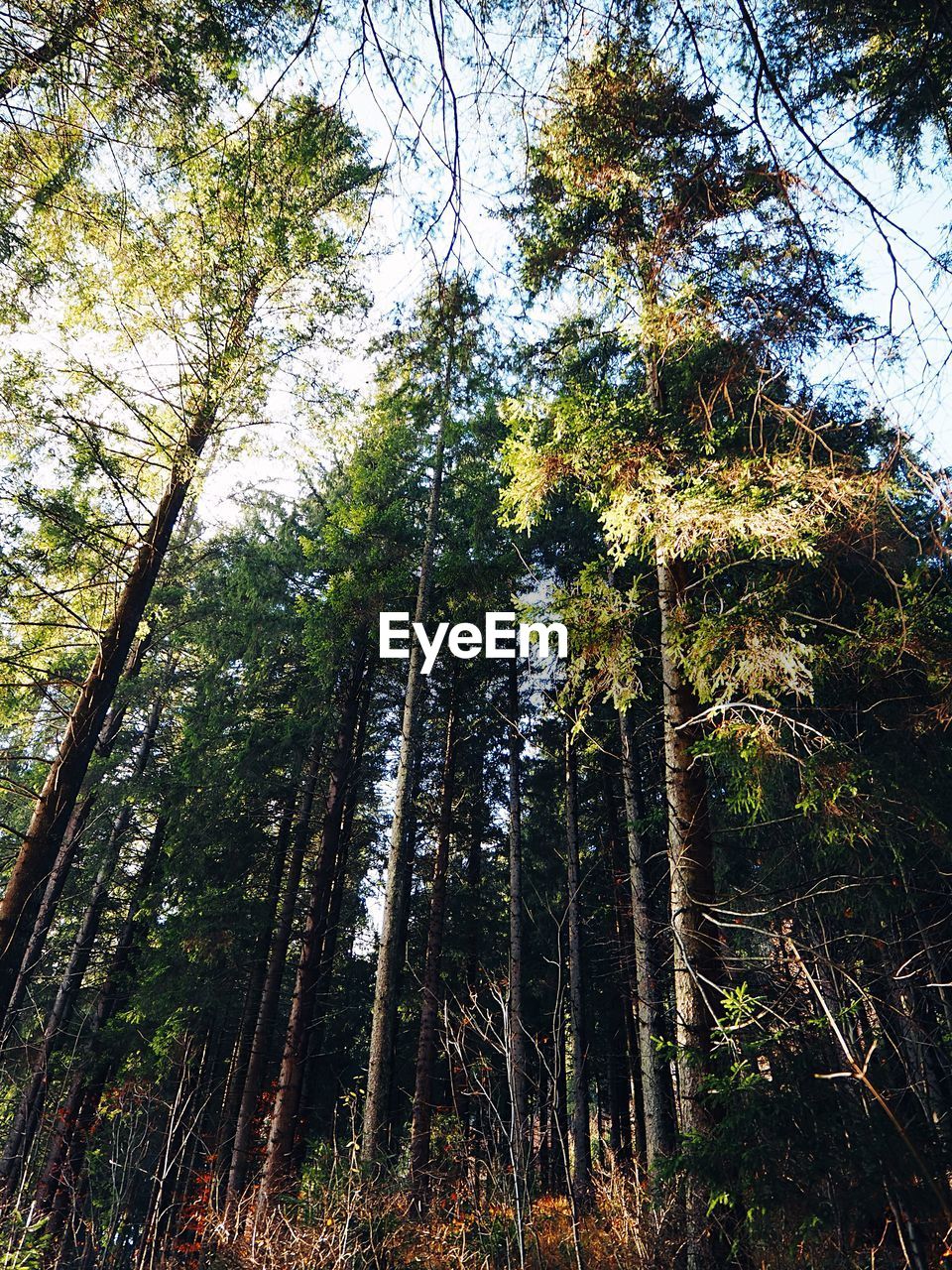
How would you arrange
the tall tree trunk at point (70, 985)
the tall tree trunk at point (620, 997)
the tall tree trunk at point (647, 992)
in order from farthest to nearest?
1. the tall tree trunk at point (620, 997)
2. the tall tree trunk at point (70, 985)
3. the tall tree trunk at point (647, 992)

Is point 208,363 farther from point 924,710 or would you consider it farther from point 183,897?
point 183,897

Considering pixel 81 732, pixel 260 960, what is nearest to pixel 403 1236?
pixel 81 732

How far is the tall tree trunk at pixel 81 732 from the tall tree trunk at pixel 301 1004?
191 inches

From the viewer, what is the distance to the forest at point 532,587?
3061 mm

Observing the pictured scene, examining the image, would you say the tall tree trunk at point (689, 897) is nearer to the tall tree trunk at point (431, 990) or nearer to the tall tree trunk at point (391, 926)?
the tall tree trunk at point (391, 926)

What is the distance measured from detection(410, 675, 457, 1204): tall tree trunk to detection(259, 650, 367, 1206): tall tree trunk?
189cm

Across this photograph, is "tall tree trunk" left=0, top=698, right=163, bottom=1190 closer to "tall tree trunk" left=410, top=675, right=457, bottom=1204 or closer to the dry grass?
the dry grass

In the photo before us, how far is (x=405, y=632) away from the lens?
11.7m

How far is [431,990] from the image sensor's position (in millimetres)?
10922

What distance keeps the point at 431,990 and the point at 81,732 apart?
8164 millimetres

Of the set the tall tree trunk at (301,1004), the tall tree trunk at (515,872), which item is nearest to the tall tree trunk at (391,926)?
the tall tree trunk at (301,1004)

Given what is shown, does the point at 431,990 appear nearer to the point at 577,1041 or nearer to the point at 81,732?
the point at 577,1041

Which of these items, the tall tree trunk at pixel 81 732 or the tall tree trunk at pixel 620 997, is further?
the tall tree trunk at pixel 620 997

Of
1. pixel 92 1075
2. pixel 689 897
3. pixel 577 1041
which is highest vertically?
pixel 689 897
